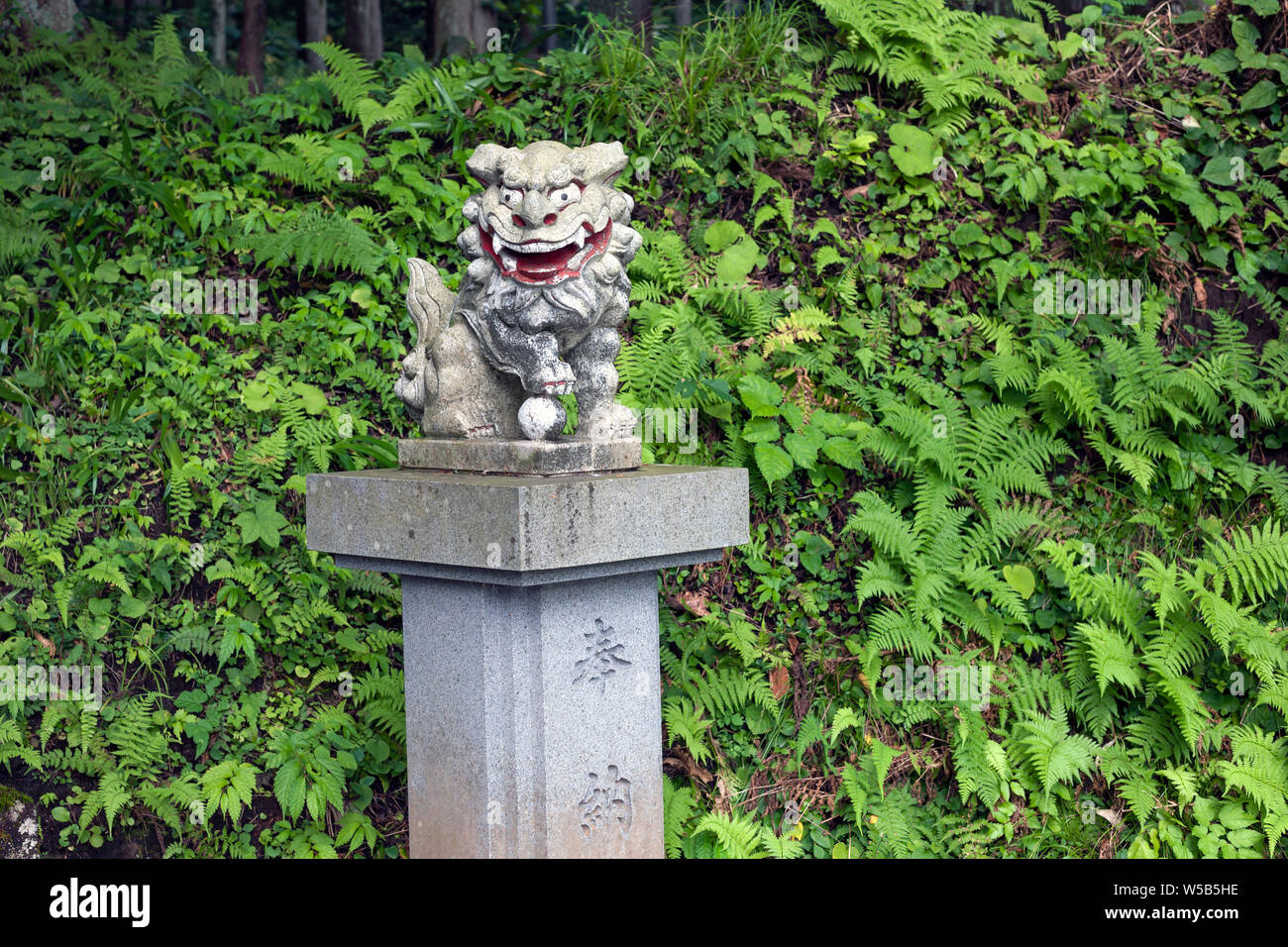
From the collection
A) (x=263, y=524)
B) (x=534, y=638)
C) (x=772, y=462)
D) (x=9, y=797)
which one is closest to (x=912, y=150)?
(x=772, y=462)

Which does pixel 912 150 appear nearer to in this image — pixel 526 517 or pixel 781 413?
pixel 781 413

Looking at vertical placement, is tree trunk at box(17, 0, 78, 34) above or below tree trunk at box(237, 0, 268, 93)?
below

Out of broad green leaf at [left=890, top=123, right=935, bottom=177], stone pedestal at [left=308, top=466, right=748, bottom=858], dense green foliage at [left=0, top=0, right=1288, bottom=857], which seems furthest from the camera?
broad green leaf at [left=890, top=123, right=935, bottom=177]

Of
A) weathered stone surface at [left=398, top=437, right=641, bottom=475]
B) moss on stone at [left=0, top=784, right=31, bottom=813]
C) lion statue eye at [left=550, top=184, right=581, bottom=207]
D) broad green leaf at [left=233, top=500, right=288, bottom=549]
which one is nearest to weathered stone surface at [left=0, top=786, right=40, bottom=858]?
moss on stone at [left=0, top=784, right=31, bottom=813]

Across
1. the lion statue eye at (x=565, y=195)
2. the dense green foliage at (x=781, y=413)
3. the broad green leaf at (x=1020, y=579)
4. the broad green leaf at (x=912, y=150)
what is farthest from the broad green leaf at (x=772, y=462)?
the broad green leaf at (x=912, y=150)

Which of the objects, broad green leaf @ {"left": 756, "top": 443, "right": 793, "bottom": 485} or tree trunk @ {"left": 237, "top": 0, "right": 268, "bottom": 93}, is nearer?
broad green leaf @ {"left": 756, "top": 443, "right": 793, "bottom": 485}

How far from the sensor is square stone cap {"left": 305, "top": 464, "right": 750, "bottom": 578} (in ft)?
13.7

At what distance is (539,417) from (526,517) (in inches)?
24.3

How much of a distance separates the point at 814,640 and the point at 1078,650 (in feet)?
4.38

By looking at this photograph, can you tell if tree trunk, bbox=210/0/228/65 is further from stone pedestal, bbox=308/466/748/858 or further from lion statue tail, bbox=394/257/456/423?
stone pedestal, bbox=308/466/748/858

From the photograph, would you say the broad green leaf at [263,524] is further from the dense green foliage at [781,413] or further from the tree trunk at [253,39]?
the tree trunk at [253,39]

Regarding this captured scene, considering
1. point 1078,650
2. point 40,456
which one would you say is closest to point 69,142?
point 40,456

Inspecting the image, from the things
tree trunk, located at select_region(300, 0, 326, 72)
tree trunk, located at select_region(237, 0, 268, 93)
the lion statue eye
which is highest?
tree trunk, located at select_region(300, 0, 326, 72)

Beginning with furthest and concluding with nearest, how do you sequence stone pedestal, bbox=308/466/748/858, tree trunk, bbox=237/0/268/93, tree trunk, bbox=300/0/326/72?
1. tree trunk, bbox=300/0/326/72
2. tree trunk, bbox=237/0/268/93
3. stone pedestal, bbox=308/466/748/858
